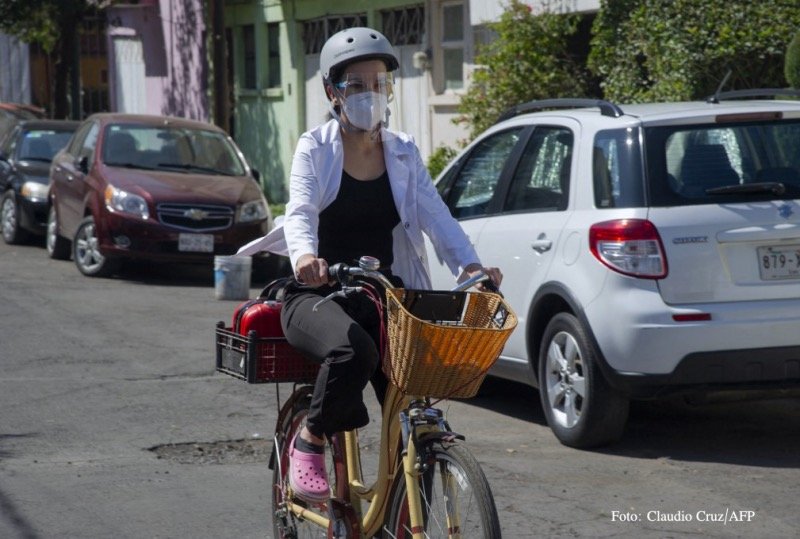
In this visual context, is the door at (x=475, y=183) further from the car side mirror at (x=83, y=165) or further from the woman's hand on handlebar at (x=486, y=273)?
the car side mirror at (x=83, y=165)

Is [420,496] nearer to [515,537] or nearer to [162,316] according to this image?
[515,537]

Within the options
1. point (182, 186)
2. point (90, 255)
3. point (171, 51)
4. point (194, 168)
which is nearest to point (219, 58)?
point (194, 168)

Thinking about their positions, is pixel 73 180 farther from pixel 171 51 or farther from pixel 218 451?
pixel 171 51

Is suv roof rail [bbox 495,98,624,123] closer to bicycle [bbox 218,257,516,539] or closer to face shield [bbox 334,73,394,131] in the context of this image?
face shield [bbox 334,73,394,131]

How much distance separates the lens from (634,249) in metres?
6.95

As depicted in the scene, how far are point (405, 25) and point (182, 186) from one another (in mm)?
7943

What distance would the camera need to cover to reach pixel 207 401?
8.63 m

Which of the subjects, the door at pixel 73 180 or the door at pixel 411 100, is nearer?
the door at pixel 73 180

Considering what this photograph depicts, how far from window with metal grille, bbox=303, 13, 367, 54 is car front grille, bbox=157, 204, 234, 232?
9.05 metres

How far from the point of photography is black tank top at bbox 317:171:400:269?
4.79m

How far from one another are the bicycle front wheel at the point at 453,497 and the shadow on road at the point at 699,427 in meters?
3.20

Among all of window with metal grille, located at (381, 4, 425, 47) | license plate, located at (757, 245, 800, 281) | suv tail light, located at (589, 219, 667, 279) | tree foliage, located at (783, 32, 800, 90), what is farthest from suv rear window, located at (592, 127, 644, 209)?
window with metal grille, located at (381, 4, 425, 47)

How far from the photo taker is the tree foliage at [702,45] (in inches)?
537

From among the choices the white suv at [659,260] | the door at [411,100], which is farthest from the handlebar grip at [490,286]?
the door at [411,100]
